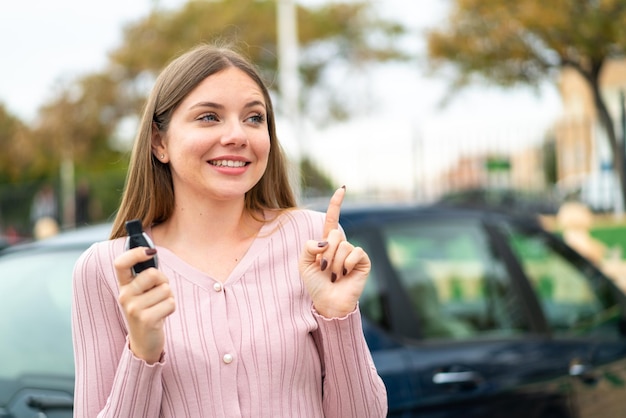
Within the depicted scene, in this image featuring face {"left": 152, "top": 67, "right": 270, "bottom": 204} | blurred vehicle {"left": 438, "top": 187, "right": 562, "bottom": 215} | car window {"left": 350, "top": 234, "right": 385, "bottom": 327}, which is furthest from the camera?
blurred vehicle {"left": 438, "top": 187, "right": 562, "bottom": 215}

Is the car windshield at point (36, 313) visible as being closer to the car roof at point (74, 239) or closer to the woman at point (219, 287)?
the car roof at point (74, 239)

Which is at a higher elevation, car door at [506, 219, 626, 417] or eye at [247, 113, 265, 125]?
eye at [247, 113, 265, 125]

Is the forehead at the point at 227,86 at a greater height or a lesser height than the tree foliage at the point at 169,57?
lesser

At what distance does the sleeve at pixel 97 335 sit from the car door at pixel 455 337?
167 centimetres

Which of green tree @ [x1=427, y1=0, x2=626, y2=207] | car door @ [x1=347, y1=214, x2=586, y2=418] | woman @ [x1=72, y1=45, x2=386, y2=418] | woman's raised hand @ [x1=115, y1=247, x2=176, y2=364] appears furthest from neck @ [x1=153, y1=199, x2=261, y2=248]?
green tree @ [x1=427, y1=0, x2=626, y2=207]

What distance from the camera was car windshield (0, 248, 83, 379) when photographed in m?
3.03

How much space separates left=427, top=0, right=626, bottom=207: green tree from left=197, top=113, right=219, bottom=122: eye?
13.4 m

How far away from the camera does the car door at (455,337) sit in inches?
139

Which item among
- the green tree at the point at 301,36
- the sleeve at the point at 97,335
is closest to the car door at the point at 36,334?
the sleeve at the point at 97,335

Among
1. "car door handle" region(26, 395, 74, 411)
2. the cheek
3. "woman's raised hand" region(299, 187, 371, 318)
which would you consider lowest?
"car door handle" region(26, 395, 74, 411)

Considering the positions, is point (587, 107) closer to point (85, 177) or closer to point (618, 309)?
point (85, 177)

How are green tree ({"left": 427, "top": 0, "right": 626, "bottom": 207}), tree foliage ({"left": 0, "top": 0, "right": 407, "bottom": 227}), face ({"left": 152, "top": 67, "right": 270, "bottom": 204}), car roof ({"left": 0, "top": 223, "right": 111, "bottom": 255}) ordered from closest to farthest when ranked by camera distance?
face ({"left": 152, "top": 67, "right": 270, "bottom": 204}), car roof ({"left": 0, "top": 223, "right": 111, "bottom": 255}), green tree ({"left": 427, "top": 0, "right": 626, "bottom": 207}), tree foliage ({"left": 0, "top": 0, "right": 407, "bottom": 227})

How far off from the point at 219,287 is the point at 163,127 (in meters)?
0.39

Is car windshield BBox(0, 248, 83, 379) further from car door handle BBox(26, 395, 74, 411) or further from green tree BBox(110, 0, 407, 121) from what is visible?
green tree BBox(110, 0, 407, 121)
